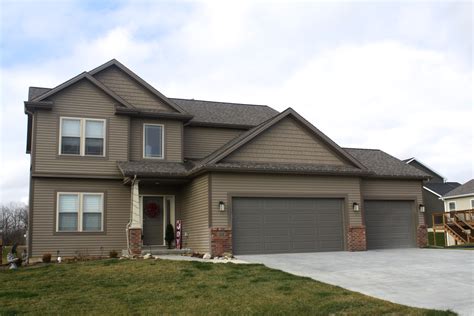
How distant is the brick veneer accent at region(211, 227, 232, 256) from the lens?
17.9 metres

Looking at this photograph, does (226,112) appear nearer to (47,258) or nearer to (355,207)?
(355,207)

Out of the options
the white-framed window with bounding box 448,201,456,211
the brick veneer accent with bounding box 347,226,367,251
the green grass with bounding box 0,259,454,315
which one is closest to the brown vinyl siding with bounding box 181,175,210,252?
the green grass with bounding box 0,259,454,315

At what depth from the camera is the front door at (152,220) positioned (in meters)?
20.9

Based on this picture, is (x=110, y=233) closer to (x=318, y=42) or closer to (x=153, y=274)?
(x=153, y=274)

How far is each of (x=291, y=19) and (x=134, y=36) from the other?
5.36 metres

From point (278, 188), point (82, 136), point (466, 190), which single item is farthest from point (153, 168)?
point (466, 190)

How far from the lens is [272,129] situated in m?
20.1

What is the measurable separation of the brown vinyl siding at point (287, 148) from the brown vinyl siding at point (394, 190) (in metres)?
2.23

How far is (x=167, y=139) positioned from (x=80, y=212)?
15.1 feet

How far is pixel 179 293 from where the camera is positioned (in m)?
10.9

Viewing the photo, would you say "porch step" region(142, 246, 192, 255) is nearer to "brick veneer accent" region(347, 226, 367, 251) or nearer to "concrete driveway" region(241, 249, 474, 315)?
"concrete driveway" region(241, 249, 474, 315)

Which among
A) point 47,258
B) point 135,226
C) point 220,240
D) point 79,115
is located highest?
point 79,115

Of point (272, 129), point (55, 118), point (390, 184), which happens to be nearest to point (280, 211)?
point (272, 129)

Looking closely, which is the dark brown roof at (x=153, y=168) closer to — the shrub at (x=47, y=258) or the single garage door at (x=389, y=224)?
the shrub at (x=47, y=258)
